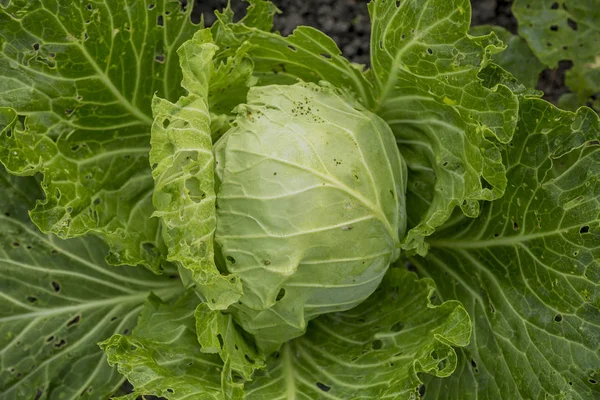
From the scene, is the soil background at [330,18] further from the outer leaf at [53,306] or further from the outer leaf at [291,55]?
the outer leaf at [53,306]

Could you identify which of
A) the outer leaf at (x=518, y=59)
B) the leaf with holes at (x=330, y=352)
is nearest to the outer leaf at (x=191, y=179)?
the leaf with holes at (x=330, y=352)

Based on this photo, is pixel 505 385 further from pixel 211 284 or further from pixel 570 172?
pixel 211 284

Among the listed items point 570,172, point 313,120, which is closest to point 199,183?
point 313,120

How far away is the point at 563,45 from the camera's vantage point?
2.61 meters

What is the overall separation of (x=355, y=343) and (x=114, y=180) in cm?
86

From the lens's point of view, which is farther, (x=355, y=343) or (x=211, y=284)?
(x=355, y=343)

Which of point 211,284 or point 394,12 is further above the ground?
point 394,12

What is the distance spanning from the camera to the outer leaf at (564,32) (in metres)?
2.58

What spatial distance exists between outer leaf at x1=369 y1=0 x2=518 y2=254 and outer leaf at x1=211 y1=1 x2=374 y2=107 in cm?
9

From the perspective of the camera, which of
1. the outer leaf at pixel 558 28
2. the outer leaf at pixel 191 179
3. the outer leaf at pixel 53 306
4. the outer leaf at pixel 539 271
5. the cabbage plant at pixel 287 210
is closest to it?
the outer leaf at pixel 191 179

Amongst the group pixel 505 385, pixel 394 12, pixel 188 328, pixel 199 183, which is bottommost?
pixel 505 385

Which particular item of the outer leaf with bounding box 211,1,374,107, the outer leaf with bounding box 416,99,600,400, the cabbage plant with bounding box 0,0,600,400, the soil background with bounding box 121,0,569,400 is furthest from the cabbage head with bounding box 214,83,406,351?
the soil background with bounding box 121,0,569,400

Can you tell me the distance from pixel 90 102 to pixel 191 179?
56 cm

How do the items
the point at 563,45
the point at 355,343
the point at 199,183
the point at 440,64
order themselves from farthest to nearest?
the point at 563,45 < the point at 355,343 < the point at 440,64 < the point at 199,183
